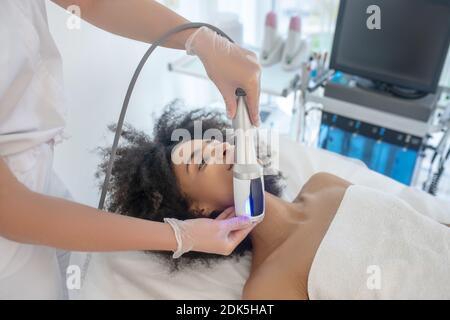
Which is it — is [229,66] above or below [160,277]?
above

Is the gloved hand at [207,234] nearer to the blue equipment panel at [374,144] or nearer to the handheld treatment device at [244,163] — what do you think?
the handheld treatment device at [244,163]

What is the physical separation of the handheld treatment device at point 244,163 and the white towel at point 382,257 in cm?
23

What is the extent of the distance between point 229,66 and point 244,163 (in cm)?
22

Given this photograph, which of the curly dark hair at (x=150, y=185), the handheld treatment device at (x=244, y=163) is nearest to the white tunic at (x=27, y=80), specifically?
the curly dark hair at (x=150, y=185)

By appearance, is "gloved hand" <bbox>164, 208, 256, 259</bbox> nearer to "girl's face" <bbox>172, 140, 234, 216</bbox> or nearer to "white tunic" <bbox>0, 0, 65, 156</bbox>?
"girl's face" <bbox>172, 140, 234, 216</bbox>

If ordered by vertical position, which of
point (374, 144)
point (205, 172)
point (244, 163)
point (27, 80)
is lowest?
point (374, 144)

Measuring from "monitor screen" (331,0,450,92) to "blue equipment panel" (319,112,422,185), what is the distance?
0.67 feet

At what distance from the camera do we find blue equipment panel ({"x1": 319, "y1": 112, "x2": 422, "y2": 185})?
1.61m

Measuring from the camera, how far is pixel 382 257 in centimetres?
98

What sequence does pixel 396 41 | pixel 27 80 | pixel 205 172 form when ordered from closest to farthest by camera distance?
pixel 27 80, pixel 205 172, pixel 396 41

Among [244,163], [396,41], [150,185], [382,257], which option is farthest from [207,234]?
[396,41]

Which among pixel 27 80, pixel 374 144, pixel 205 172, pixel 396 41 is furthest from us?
pixel 374 144

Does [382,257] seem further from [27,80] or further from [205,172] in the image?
[27,80]

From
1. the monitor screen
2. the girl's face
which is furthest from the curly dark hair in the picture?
the monitor screen
